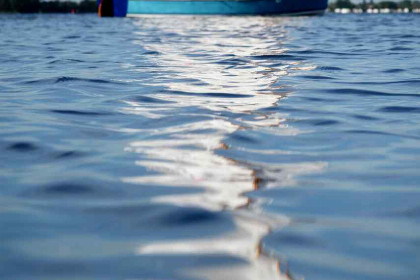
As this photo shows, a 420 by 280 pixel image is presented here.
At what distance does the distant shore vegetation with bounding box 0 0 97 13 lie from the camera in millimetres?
130375

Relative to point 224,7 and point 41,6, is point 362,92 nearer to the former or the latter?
point 224,7

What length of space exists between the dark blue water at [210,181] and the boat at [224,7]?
3439cm

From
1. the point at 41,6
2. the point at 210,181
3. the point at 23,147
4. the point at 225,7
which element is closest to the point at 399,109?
the point at 210,181

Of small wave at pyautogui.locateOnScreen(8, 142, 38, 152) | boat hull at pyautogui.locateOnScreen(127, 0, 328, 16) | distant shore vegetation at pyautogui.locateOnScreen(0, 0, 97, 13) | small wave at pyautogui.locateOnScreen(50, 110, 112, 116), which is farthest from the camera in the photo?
distant shore vegetation at pyautogui.locateOnScreen(0, 0, 97, 13)

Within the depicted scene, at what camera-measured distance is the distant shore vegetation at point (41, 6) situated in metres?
130

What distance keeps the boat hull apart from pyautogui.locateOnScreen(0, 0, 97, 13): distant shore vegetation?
289 ft

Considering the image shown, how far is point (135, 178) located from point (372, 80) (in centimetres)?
557

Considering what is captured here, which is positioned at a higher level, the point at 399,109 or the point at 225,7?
the point at 225,7

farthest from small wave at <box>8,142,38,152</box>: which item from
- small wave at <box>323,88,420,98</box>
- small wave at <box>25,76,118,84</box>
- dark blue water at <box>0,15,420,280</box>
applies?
small wave at <box>323,88,420,98</box>

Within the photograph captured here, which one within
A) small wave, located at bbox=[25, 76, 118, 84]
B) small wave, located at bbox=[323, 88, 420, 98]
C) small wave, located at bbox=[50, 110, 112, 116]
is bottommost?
small wave, located at bbox=[25, 76, 118, 84]

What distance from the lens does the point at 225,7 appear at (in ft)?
136

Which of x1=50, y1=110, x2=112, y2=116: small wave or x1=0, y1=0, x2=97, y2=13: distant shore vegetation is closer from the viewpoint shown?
x1=50, y1=110, x2=112, y2=116: small wave

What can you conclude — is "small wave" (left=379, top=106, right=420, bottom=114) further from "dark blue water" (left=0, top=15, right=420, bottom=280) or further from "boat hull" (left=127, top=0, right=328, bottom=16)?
"boat hull" (left=127, top=0, right=328, bottom=16)

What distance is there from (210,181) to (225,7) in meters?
39.1
